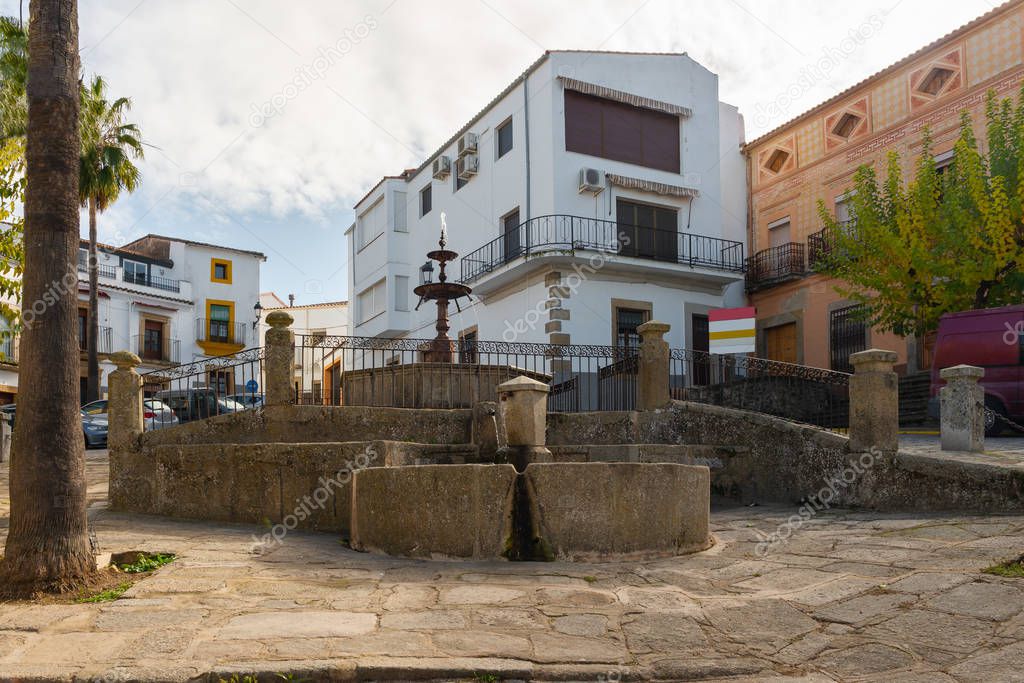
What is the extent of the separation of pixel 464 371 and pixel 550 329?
801cm

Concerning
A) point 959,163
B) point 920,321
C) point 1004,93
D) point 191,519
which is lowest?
point 191,519

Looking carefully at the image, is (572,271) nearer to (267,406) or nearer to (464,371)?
(464,371)

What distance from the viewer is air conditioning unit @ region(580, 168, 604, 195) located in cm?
1894

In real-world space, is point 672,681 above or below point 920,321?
below

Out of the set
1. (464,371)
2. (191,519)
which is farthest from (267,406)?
(464,371)

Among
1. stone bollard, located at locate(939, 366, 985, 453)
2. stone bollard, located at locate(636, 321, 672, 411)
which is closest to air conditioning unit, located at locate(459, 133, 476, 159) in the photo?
stone bollard, located at locate(636, 321, 672, 411)

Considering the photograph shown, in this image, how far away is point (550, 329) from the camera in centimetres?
1881

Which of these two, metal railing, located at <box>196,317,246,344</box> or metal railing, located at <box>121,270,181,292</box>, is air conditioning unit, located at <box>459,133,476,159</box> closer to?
metal railing, located at <box>121,270,181,292</box>

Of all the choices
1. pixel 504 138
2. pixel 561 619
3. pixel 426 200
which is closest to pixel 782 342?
pixel 504 138

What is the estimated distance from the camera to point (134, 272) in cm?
3559

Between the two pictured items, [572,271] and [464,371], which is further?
[572,271]

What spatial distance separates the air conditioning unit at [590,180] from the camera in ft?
62.1

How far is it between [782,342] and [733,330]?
7208 millimetres

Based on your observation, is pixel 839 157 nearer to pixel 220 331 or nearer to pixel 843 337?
pixel 843 337
